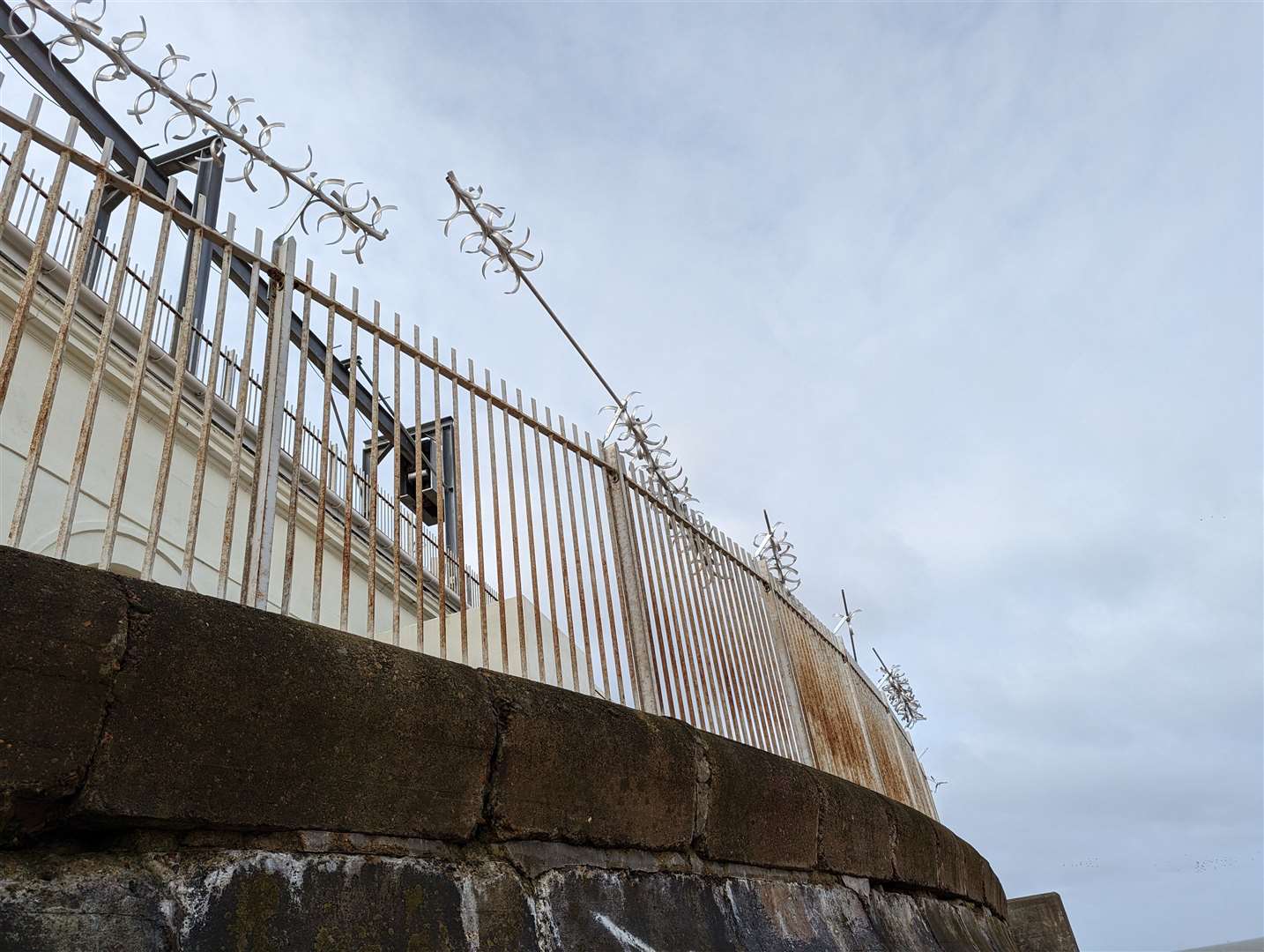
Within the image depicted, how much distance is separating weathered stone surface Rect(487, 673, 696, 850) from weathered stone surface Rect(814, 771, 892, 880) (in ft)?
3.17

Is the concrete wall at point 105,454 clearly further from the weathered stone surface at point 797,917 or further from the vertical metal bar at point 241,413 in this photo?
the weathered stone surface at point 797,917

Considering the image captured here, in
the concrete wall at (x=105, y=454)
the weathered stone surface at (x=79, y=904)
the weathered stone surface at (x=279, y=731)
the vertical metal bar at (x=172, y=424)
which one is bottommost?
the weathered stone surface at (x=79, y=904)

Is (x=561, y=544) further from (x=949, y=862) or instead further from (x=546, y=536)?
(x=949, y=862)

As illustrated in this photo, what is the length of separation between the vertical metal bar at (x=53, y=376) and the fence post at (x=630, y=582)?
2420 mm

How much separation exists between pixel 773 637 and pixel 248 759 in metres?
4.53

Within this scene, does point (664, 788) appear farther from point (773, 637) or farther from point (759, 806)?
point (773, 637)

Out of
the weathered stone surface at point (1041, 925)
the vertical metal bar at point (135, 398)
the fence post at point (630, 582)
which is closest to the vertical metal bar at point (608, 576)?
the fence post at point (630, 582)

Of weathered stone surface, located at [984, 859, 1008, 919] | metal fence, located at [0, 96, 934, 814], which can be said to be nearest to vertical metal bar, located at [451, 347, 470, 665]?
metal fence, located at [0, 96, 934, 814]

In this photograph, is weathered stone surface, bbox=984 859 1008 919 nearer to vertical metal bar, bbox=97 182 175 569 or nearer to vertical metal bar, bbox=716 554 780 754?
vertical metal bar, bbox=716 554 780 754

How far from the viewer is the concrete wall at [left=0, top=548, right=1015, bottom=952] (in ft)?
5.01

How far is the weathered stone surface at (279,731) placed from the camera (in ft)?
5.33

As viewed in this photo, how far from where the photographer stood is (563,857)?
2.34 meters

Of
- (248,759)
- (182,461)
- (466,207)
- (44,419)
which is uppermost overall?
(182,461)

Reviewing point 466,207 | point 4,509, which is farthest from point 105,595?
point 4,509
